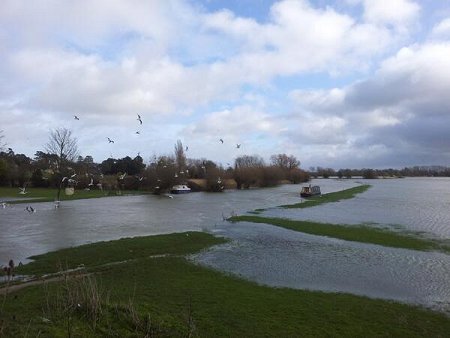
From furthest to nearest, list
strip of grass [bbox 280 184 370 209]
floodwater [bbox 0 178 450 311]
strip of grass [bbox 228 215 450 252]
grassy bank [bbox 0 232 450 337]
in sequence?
strip of grass [bbox 280 184 370 209]
strip of grass [bbox 228 215 450 252]
floodwater [bbox 0 178 450 311]
grassy bank [bbox 0 232 450 337]

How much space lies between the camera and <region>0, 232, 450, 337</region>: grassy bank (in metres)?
8.45

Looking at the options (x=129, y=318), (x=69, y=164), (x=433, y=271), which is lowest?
(x=433, y=271)

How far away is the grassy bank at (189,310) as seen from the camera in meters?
8.45

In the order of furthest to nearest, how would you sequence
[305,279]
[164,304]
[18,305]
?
[305,279], [164,304], [18,305]

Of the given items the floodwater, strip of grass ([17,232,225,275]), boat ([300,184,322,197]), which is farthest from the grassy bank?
boat ([300,184,322,197])

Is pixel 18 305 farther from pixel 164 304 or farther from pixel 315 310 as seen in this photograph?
pixel 315 310

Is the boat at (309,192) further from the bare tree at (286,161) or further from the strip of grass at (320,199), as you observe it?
the bare tree at (286,161)

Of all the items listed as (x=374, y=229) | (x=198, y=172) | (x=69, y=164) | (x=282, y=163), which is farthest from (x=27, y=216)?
(x=282, y=163)

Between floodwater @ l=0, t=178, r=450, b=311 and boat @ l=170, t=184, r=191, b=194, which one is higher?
boat @ l=170, t=184, r=191, b=194

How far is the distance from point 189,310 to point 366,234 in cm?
2515

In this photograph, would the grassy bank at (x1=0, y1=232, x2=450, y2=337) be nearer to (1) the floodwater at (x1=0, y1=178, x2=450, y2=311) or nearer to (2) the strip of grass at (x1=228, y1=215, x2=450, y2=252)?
(1) the floodwater at (x1=0, y1=178, x2=450, y2=311)

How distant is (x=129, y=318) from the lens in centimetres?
882

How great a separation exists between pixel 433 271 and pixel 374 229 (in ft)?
46.2

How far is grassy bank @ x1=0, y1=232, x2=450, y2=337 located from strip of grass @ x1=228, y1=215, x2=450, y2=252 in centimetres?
1335
